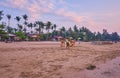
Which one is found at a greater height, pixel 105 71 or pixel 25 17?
pixel 25 17

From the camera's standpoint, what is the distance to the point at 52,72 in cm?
1023

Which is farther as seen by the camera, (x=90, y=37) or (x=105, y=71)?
(x=90, y=37)

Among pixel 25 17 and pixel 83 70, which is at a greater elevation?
pixel 25 17

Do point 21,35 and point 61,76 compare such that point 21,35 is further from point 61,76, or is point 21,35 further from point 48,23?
point 61,76

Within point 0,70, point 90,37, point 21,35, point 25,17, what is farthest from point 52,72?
point 90,37

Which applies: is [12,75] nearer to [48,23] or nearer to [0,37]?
[0,37]

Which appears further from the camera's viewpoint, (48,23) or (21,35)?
(48,23)

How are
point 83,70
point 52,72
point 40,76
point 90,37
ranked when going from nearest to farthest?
point 40,76, point 52,72, point 83,70, point 90,37

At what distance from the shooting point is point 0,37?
6894 cm

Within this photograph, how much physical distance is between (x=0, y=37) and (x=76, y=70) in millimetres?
61472

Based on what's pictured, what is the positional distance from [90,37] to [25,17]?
42023mm

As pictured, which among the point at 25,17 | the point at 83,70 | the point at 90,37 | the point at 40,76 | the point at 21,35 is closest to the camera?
the point at 40,76

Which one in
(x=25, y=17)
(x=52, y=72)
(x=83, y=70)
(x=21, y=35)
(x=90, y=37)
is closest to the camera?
(x=52, y=72)

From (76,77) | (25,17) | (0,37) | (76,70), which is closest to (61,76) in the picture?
(76,77)
